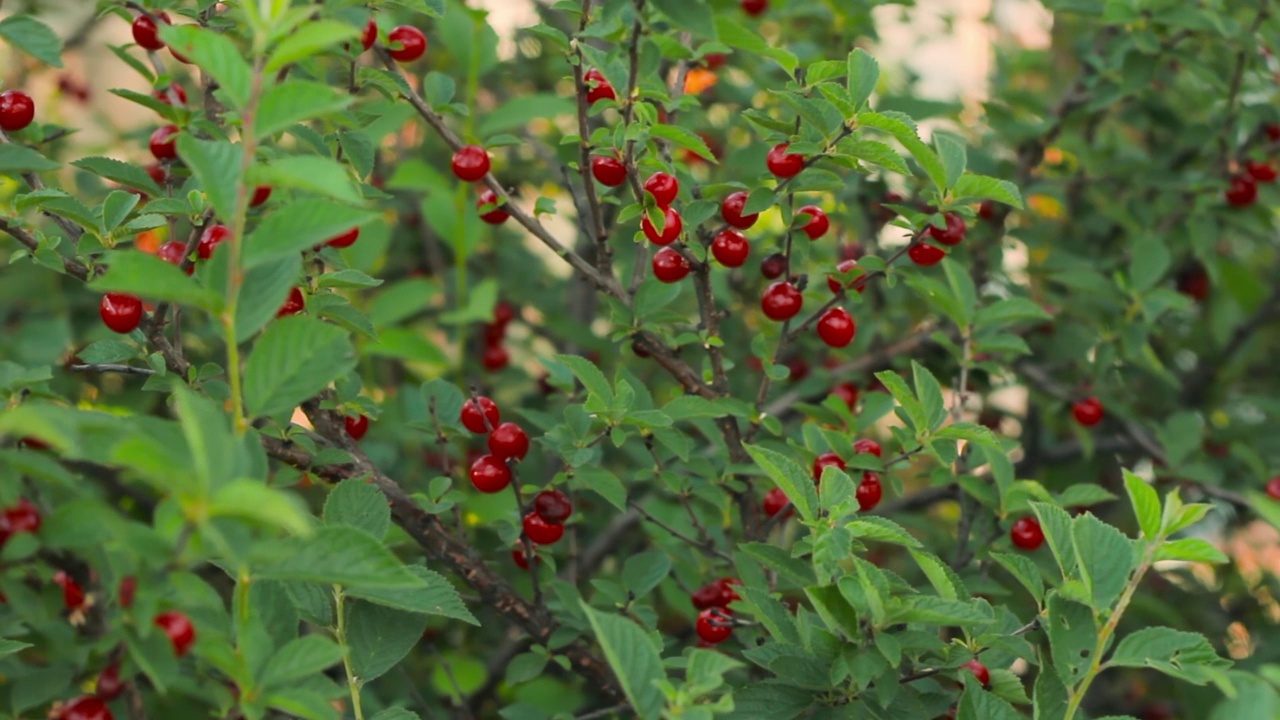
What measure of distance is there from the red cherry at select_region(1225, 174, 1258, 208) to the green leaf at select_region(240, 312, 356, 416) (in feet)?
5.29

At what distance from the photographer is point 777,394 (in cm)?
207

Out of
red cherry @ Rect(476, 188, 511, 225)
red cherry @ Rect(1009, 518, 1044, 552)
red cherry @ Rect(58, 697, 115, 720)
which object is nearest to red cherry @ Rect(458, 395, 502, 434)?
red cherry @ Rect(476, 188, 511, 225)

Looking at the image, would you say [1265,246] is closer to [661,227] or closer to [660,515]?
[660,515]

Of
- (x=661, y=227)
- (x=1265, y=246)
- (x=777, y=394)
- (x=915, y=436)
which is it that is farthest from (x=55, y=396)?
(x=1265, y=246)

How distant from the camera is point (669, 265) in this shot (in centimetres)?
126

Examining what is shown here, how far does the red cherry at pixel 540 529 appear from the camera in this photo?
1.27m

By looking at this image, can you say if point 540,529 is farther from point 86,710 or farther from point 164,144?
point 164,144

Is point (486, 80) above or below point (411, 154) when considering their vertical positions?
above

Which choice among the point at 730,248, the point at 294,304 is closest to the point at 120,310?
the point at 294,304

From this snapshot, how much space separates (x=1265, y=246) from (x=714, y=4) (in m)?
1.67

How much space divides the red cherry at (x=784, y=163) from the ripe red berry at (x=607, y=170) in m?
0.16

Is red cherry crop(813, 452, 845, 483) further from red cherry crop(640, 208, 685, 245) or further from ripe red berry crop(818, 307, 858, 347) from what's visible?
red cherry crop(640, 208, 685, 245)

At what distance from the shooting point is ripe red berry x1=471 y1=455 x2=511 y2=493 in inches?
50.0

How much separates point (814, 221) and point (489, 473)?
463mm
